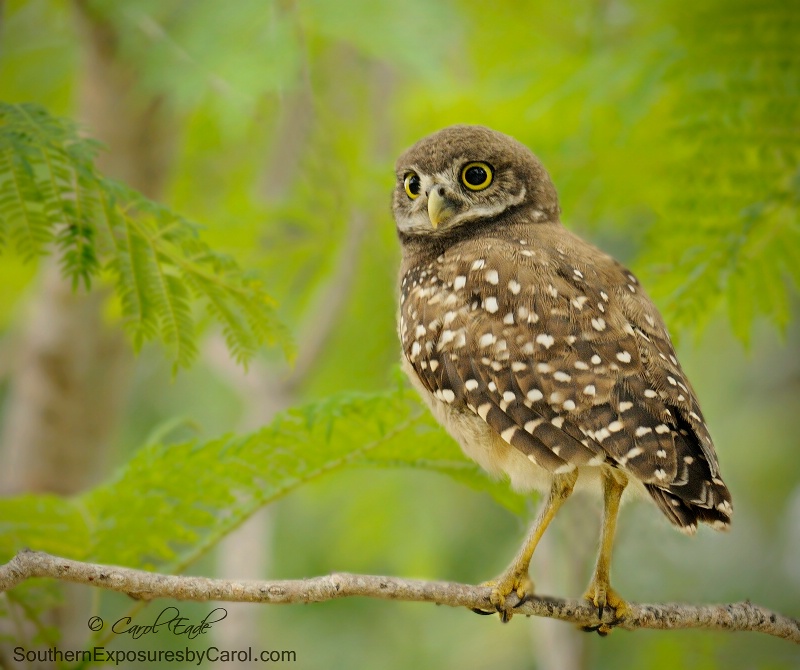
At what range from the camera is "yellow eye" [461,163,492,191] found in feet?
10.7

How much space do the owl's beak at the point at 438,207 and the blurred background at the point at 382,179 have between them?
1.99 feet

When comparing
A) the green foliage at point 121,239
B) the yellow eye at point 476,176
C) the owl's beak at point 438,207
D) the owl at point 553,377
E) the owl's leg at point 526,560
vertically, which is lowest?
the owl's leg at point 526,560

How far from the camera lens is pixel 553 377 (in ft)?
8.25

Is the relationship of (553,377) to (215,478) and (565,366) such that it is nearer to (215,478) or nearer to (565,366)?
(565,366)

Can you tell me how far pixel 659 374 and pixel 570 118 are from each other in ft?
7.06

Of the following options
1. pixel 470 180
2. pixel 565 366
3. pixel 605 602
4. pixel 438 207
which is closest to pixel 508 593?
pixel 605 602

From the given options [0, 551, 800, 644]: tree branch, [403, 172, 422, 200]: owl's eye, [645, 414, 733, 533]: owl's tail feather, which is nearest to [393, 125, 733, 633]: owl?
[645, 414, 733, 533]: owl's tail feather

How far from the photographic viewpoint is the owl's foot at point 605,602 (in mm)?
2625

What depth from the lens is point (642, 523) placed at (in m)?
4.90

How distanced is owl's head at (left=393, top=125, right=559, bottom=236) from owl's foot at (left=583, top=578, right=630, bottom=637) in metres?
1.35

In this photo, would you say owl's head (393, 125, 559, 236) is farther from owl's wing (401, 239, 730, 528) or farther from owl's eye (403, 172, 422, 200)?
owl's wing (401, 239, 730, 528)

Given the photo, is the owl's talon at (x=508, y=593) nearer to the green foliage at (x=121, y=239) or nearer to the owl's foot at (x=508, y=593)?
the owl's foot at (x=508, y=593)

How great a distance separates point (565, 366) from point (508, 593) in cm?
70

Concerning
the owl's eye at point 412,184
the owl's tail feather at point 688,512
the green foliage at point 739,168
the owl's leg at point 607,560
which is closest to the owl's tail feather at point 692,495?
the owl's tail feather at point 688,512
